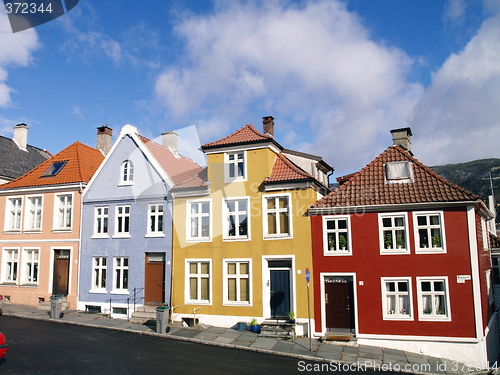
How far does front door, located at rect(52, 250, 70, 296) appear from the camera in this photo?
24.3 metres

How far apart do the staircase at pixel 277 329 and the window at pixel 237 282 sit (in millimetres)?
1765

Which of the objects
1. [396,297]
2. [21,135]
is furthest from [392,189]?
[21,135]

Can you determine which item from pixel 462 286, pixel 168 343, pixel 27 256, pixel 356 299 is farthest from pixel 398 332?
pixel 27 256

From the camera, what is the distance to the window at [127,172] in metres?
23.8

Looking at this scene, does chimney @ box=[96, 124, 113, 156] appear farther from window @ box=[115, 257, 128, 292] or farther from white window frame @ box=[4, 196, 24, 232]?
window @ box=[115, 257, 128, 292]

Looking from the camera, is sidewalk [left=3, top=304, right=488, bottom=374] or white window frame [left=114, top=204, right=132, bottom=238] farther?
white window frame [left=114, top=204, right=132, bottom=238]

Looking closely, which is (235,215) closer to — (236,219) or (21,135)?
(236,219)

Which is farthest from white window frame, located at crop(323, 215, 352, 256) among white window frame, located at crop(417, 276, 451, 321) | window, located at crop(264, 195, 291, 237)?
white window frame, located at crop(417, 276, 451, 321)

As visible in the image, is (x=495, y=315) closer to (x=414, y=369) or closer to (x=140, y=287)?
(x=414, y=369)

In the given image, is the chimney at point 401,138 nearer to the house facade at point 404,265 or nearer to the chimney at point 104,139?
the house facade at point 404,265

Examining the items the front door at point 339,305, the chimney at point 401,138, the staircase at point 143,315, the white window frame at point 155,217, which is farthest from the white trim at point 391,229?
the staircase at point 143,315

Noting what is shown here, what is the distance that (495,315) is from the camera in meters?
22.2

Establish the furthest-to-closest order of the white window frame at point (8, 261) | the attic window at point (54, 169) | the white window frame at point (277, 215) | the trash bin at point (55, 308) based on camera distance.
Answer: the attic window at point (54, 169) < the white window frame at point (8, 261) < the trash bin at point (55, 308) < the white window frame at point (277, 215)

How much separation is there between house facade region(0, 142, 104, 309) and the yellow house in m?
7.17
